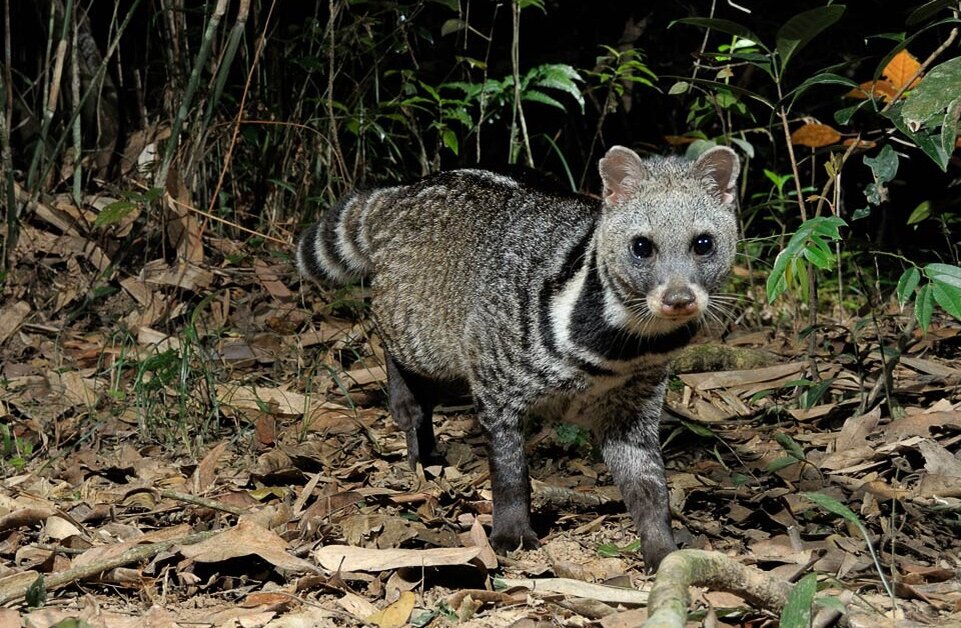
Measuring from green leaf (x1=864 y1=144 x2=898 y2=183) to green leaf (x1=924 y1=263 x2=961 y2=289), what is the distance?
872 mm

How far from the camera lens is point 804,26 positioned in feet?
17.4

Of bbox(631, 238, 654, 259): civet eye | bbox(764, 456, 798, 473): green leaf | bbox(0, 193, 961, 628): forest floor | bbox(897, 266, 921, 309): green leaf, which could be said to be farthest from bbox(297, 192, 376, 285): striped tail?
bbox(897, 266, 921, 309): green leaf

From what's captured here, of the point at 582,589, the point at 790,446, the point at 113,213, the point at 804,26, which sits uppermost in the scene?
the point at 804,26

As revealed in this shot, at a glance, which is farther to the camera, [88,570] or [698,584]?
[88,570]

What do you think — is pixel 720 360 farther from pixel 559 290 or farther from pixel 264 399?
pixel 264 399

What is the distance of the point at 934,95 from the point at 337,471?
3.26 metres

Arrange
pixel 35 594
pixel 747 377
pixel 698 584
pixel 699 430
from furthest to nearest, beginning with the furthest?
pixel 747 377
pixel 699 430
pixel 35 594
pixel 698 584

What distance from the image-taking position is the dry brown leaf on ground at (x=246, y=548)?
4.50 meters

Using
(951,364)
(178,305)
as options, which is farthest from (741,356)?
(178,305)

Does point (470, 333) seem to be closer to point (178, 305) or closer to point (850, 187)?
point (178, 305)

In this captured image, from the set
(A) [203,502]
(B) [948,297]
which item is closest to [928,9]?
(B) [948,297]

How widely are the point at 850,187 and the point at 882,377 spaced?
4.12 metres

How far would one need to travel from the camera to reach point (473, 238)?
600cm

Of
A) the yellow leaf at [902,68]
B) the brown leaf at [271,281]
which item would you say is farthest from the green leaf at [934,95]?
the brown leaf at [271,281]
